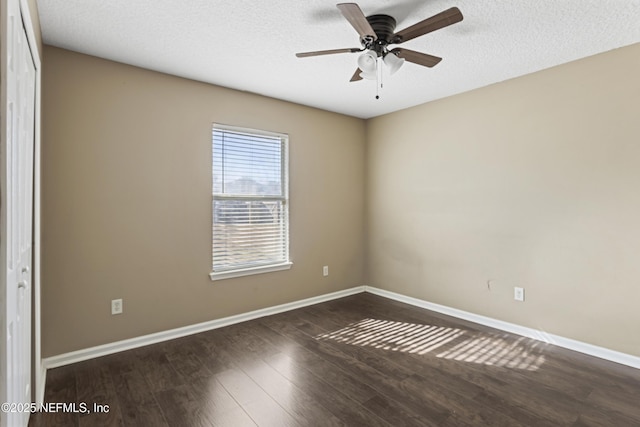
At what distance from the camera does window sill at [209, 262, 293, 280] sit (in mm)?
3330

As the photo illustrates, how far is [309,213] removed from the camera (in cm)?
409

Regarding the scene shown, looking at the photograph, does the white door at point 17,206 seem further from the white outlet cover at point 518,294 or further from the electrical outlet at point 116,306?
the white outlet cover at point 518,294

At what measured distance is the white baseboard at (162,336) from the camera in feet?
8.39

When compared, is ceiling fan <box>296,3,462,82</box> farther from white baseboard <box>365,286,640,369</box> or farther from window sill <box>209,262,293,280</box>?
white baseboard <box>365,286,640,369</box>

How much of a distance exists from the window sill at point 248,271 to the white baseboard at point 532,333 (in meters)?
1.53

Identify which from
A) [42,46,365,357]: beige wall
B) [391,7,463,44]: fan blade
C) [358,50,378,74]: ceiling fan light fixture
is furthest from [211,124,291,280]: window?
[391,7,463,44]: fan blade

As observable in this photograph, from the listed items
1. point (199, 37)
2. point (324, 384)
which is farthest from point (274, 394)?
point (199, 37)

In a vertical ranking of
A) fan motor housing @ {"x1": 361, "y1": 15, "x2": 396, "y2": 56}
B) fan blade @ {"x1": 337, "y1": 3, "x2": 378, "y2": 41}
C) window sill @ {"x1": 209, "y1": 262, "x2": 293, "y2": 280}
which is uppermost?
fan motor housing @ {"x1": 361, "y1": 15, "x2": 396, "y2": 56}

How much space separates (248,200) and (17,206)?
2.22 m

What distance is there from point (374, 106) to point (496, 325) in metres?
2.79

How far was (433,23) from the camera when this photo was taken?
1855 millimetres

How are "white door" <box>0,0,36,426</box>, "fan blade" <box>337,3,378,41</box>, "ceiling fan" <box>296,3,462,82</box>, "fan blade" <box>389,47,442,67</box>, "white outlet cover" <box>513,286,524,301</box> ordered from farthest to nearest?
"white outlet cover" <box>513,286,524,301</box> < "fan blade" <box>389,47,442,67</box> < "ceiling fan" <box>296,3,462,82</box> < "fan blade" <box>337,3,378,41</box> < "white door" <box>0,0,36,426</box>

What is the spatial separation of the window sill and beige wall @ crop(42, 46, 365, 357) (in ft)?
0.24

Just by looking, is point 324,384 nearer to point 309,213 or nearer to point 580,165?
point 309,213
